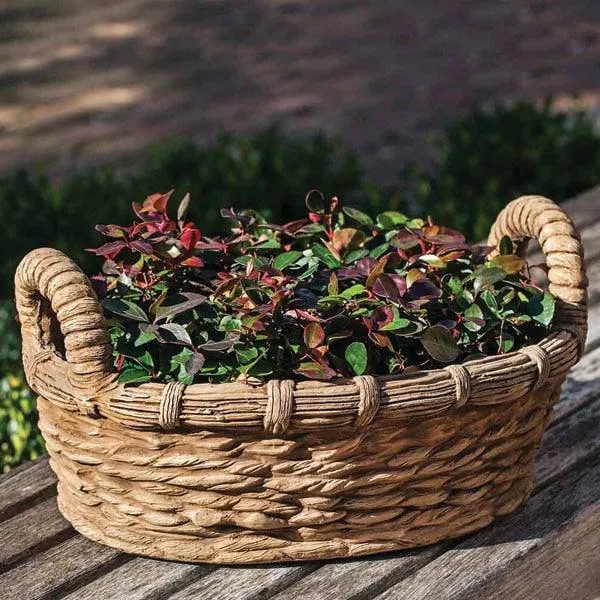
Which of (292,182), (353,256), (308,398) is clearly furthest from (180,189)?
(308,398)

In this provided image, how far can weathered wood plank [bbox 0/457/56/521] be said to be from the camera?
6.70ft

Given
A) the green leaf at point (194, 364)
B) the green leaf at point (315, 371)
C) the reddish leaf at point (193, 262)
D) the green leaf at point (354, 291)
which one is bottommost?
the green leaf at point (315, 371)

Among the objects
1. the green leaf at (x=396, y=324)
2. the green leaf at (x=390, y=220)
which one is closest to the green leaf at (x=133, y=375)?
the green leaf at (x=396, y=324)

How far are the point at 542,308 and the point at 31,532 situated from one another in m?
0.92

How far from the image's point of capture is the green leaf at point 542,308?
71.6 inches

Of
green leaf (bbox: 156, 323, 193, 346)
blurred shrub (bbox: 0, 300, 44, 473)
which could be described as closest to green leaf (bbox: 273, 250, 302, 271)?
green leaf (bbox: 156, 323, 193, 346)

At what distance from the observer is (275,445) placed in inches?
65.0

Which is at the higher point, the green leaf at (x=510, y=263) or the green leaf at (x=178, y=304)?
the green leaf at (x=178, y=304)

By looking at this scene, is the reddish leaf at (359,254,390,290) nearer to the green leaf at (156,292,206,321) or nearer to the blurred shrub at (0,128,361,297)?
the green leaf at (156,292,206,321)

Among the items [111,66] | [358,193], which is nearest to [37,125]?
[111,66]

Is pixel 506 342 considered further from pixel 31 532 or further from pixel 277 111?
pixel 277 111

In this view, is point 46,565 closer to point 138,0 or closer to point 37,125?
point 37,125

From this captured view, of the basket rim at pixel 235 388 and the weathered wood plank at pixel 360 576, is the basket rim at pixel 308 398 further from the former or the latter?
the weathered wood plank at pixel 360 576

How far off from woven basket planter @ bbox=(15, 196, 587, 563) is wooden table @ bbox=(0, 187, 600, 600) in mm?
34
